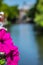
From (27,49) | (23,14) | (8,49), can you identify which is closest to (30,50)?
(27,49)

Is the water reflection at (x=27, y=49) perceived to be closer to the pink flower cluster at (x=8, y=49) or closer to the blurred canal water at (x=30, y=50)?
the blurred canal water at (x=30, y=50)

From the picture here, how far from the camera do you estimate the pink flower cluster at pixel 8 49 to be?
7.14ft

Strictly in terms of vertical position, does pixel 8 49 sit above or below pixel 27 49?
above

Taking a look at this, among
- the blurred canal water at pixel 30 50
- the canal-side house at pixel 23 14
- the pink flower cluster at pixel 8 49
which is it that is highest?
the pink flower cluster at pixel 8 49

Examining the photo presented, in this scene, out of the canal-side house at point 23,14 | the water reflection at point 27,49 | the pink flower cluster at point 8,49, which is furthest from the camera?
the canal-side house at point 23,14

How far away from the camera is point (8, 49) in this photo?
217 cm

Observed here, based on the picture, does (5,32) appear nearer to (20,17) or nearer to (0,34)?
(0,34)

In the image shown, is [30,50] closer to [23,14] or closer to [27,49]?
[27,49]

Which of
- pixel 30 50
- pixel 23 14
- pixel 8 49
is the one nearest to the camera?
pixel 8 49

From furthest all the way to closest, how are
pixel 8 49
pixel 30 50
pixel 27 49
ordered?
pixel 27 49 < pixel 30 50 < pixel 8 49

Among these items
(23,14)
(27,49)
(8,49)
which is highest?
(8,49)

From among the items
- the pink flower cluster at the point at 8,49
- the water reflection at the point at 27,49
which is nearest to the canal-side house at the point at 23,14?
the water reflection at the point at 27,49

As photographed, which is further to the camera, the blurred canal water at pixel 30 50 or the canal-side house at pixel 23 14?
the canal-side house at pixel 23 14

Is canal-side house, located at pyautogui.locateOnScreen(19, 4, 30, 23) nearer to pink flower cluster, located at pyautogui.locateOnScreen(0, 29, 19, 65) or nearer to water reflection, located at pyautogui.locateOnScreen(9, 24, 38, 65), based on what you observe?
water reflection, located at pyautogui.locateOnScreen(9, 24, 38, 65)
